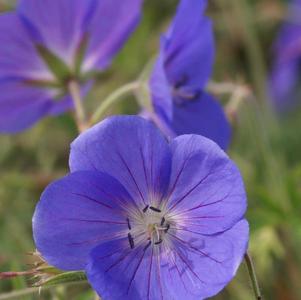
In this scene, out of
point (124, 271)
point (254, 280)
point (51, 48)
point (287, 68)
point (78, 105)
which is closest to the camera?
point (254, 280)

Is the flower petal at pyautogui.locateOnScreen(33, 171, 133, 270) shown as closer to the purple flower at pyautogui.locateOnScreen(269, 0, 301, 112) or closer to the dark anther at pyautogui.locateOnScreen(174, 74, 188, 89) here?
the dark anther at pyautogui.locateOnScreen(174, 74, 188, 89)

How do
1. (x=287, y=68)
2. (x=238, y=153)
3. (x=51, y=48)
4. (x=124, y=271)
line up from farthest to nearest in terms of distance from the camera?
(x=287, y=68), (x=238, y=153), (x=51, y=48), (x=124, y=271)

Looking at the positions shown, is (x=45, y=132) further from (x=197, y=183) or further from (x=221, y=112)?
Result: (x=197, y=183)

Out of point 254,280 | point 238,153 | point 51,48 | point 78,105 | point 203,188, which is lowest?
point 238,153

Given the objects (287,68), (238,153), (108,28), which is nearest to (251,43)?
(238,153)

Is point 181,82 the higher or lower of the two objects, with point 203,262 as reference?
higher

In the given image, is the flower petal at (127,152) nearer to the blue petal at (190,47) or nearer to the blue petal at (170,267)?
the blue petal at (170,267)

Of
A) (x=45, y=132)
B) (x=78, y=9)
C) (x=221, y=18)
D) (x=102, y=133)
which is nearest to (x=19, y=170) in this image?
(x=45, y=132)

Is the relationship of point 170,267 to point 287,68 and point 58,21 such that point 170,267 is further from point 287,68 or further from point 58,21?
point 287,68

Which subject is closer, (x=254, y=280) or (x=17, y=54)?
(x=254, y=280)
